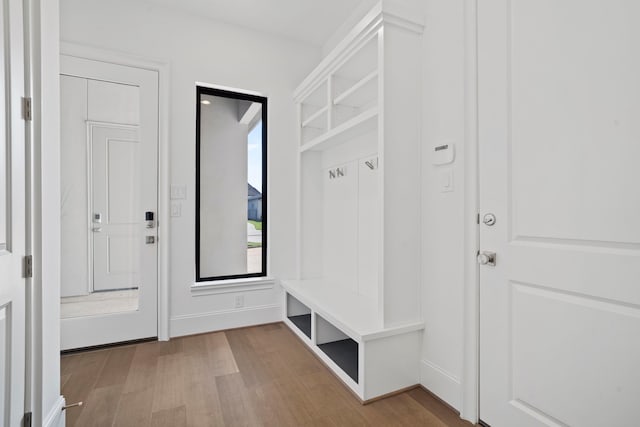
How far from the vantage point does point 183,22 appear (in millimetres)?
2658

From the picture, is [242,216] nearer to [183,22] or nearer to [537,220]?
[183,22]

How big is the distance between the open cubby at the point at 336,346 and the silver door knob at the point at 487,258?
1042mm

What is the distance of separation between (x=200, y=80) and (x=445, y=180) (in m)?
2.25

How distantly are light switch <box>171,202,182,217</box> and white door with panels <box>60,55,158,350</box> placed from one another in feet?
0.46

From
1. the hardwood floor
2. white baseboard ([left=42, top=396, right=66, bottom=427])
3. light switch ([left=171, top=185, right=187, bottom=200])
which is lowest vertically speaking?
the hardwood floor

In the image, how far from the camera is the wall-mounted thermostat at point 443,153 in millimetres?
1688

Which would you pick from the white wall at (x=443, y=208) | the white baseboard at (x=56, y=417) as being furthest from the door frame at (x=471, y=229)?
the white baseboard at (x=56, y=417)

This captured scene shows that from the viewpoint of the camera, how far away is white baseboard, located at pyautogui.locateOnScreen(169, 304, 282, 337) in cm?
263

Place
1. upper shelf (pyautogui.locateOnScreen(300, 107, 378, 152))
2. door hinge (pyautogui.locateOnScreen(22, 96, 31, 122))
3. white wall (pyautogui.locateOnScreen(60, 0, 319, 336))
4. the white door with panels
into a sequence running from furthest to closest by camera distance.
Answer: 1. white wall (pyautogui.locateOnScreen(60, 0, 319, 336))
2. the white door with panels
3. upper shelf (pyautogui.locateOnScreen(300, 107, 378, 152))
4. door hinge (pyautogui.locateOnScreen(22, 96, 31, 122))

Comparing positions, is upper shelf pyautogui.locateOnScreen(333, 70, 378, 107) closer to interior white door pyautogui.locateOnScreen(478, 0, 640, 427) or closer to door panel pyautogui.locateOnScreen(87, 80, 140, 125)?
interior white door pyautogui.locateOnScreen(478, 0, 640, 427)

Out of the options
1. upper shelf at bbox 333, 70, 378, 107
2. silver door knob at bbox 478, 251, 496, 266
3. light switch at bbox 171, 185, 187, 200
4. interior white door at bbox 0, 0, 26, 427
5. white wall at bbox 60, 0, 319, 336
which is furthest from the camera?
light switch at bbox 171, 185, 187, 200

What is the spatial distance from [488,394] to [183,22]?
135 inches

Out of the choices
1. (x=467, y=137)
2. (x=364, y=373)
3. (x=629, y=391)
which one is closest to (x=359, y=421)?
(x=364, y=373)

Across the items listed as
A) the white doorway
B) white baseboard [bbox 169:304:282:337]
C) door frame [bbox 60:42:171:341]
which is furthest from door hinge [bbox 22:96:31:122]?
white baseboard [bbox 169:304:282:337]
